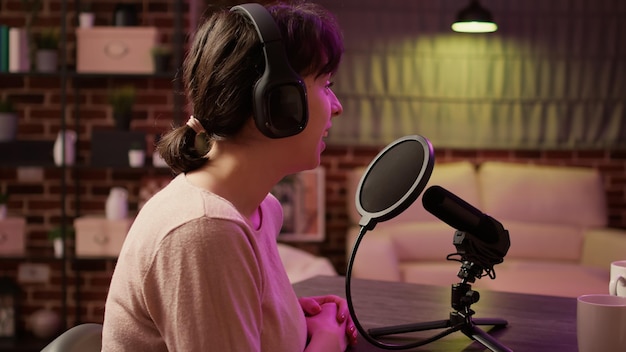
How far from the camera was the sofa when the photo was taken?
4195 mm

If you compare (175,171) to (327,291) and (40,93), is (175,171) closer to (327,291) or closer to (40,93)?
(327,291)

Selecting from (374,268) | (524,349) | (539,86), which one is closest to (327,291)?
(524,349)

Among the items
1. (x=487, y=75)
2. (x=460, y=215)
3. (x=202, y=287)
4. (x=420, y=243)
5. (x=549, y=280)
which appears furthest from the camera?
(x=487, y=75)

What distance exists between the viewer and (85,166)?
420cm

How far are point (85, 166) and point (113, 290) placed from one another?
3.30 m

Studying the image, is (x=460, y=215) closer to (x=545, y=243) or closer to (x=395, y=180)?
(x=395, y=180)

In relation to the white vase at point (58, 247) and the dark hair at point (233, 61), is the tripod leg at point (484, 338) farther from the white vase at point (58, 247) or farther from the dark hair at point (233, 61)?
the white vase at point (58, 247)

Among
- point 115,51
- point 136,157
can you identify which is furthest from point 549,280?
point 115,51

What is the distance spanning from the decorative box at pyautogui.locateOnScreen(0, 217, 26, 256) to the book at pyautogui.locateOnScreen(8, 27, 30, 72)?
78 centimetres

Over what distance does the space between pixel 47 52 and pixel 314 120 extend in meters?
3.44

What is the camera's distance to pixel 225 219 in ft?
3.12

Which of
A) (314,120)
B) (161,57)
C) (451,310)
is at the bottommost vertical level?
(451,310)

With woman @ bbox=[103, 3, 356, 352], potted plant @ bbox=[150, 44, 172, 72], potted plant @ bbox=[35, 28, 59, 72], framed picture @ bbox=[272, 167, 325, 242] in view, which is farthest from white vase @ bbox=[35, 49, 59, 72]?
woman @ bbox=[103, 3, 356, 352]

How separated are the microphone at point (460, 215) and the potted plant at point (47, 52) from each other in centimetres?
349
